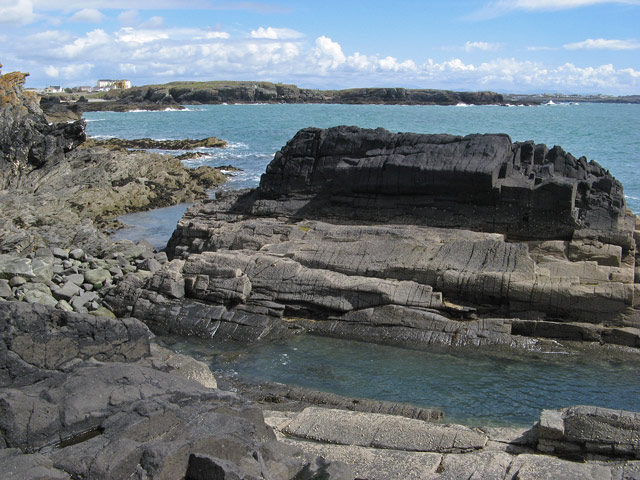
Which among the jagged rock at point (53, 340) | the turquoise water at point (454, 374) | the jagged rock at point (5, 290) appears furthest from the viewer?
the jagged rock at point (5, 290)

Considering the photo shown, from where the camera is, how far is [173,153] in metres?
59.5

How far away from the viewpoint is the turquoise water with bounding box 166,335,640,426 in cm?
1320

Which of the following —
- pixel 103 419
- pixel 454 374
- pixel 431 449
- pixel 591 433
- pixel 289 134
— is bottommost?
pixel 454 374

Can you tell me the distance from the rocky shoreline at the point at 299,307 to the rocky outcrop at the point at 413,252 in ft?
0.20

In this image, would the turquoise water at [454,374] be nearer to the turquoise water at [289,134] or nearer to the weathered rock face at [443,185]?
the weathered rock face at [443,185]

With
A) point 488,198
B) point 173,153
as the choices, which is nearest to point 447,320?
point 488,198

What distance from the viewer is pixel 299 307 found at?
17609 millimetres

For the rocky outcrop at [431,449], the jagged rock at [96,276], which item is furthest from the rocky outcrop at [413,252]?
the rocky outcrop at [431,449]

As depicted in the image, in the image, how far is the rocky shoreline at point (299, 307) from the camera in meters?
8.58

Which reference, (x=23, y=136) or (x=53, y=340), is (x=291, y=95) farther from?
(x=53, y=340)

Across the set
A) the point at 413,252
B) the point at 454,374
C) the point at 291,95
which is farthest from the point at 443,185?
the point at 291,95

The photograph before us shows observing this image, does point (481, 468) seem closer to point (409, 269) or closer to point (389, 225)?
point (409, 269)

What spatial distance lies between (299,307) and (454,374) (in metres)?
4.86

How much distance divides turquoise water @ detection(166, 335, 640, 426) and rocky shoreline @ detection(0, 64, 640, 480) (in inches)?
26.1
